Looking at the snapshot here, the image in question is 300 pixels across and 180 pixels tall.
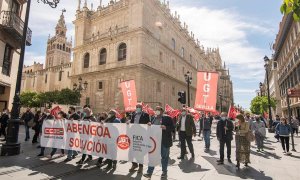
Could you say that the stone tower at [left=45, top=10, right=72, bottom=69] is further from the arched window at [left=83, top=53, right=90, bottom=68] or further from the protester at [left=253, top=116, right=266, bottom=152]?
the protester at [left=253, top=116, right=266, bottom=152]

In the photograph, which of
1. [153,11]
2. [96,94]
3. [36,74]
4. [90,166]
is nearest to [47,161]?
[90,166]

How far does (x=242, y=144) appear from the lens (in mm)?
7156

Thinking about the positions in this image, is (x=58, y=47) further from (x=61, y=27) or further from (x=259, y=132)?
(x=259, y=132)

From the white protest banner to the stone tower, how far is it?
3418 inches

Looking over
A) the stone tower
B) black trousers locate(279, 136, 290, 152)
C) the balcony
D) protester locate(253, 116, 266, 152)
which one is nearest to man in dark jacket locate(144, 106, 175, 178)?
protester locate(253, 116, 266, 152)

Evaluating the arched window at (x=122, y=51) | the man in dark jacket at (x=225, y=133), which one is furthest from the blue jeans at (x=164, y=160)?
the arched window at (x=122, y=51)

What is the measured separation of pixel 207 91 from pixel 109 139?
5.53 metres

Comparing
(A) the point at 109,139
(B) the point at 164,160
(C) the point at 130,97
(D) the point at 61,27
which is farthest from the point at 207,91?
(D) the point at 61,27

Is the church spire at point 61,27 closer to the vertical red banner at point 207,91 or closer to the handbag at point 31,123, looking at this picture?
the handbag at point 31,123

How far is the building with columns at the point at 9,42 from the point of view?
14.1 m

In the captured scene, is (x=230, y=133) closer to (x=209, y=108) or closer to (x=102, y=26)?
(x=209, y=108)

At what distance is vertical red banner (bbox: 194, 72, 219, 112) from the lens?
10.1m

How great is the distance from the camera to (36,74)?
62094 mm

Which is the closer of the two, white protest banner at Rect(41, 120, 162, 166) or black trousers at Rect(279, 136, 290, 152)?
white protest banner at Rect(41, 120, 162, 166)
